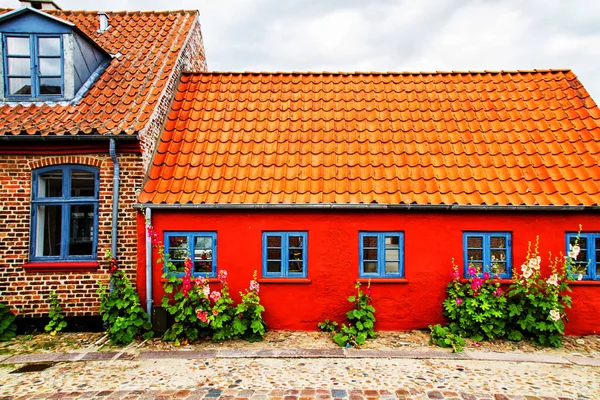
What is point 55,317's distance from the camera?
307 inches

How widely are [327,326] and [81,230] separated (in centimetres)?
515

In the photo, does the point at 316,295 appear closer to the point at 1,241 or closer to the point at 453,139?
the point at 453,139

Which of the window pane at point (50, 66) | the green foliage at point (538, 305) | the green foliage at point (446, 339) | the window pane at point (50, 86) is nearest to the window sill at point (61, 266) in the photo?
the window pane at point (50, 86)

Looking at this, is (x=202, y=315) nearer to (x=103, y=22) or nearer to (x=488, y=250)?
(x=488, y=250)

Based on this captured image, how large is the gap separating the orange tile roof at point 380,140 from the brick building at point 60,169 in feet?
2.73

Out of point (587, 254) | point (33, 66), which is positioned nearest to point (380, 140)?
point (587, 254)

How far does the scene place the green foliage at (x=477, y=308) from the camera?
24.5 feet

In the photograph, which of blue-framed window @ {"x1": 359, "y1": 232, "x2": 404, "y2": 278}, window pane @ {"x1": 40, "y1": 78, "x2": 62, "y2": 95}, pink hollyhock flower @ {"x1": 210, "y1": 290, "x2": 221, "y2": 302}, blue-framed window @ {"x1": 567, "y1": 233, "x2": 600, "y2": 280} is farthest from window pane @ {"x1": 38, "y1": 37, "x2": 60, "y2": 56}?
blue-framed window @ {"x1": 567, "y1": 233, "x2": 600, "y2": 280}

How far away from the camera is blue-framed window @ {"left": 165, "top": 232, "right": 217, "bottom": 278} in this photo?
8062 millimetres

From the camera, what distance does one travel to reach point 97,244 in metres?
8.06

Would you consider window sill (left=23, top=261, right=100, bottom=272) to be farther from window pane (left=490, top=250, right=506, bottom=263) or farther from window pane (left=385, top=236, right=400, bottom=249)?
window pane (left=490, top=250, right=506, bottom=263)

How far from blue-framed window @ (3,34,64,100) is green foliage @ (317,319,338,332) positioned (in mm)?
7274

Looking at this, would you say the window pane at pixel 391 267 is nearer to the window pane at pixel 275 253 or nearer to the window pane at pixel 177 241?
the window pane at pixel 275 253

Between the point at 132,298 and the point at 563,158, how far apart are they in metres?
9.10
